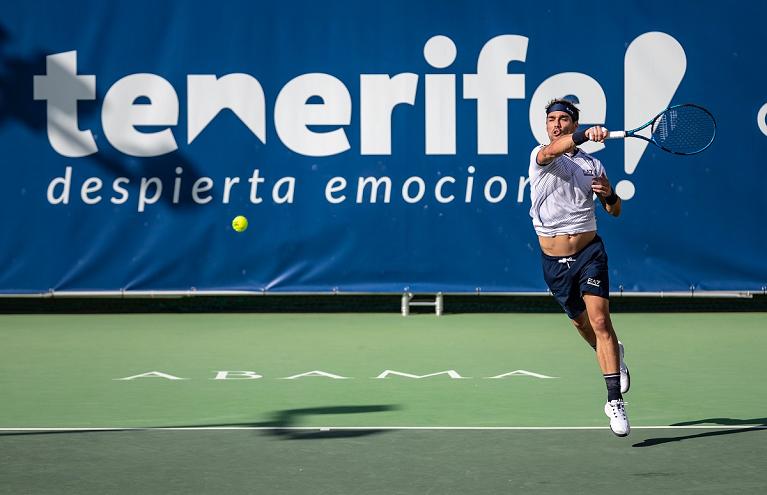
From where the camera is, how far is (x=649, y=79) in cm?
1123

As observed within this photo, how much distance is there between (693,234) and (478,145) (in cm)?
211

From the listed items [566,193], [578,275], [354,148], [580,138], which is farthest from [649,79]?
[580,138]

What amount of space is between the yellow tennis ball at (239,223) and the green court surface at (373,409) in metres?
0.88

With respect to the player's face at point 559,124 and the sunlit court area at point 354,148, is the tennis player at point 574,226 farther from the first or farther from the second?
the sunlit court area at point 354,148

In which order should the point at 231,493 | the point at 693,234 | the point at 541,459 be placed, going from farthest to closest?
the point at 693,234 < the point at 541,459 < the point at 231,493

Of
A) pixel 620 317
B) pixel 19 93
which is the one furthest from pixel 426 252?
pixel 19 93

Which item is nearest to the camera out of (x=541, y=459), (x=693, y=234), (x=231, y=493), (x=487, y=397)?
(x=231, y=493)

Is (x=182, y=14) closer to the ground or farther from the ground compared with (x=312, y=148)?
farther from the ground

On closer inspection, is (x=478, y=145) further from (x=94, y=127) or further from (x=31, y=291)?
(x=31, y=291)

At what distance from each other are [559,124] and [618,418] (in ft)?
4.58

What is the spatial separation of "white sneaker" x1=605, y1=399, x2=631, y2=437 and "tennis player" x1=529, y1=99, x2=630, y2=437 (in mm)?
184

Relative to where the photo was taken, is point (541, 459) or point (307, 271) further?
point (307, 271)

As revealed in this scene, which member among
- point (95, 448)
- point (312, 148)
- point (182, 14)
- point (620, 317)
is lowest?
point (620, 317)

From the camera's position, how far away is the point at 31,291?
36.9 ft
